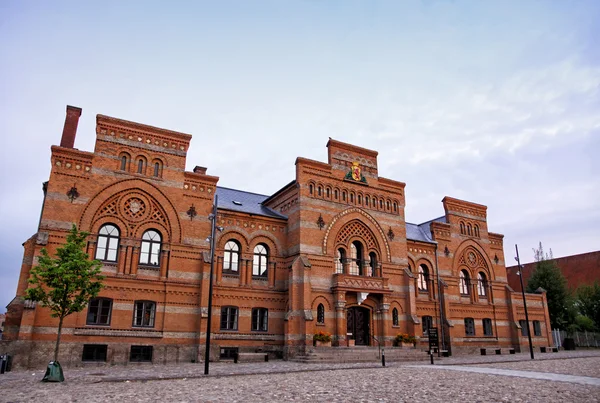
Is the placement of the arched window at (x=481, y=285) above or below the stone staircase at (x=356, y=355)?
above

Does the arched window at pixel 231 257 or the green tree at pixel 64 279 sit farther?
the arched window at pixel 231 257

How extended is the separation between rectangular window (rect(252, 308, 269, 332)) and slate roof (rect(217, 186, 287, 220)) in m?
6.94

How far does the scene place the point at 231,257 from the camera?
30.7m

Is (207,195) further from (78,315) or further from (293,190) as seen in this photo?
(78,315)

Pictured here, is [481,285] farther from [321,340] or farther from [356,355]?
[321,340]

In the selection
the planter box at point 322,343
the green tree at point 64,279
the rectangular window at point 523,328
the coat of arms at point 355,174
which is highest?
the coat of arms at point 355,174

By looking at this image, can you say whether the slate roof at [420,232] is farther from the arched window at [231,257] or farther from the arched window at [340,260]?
the arched window at [231,257]

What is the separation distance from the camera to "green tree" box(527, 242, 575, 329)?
49.3 m

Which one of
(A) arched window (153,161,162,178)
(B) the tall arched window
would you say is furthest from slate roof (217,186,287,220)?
(B) the tall arched window

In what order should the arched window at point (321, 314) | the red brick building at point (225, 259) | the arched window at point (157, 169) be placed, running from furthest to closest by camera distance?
1. the arched window at point (321, 314)
2. the arched window at point (157, 169)
3. the red brick building at point (225, 259)

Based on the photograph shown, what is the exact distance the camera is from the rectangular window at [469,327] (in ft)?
131

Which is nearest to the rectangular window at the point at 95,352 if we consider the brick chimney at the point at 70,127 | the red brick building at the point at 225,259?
the red brick building at the point at 225,259

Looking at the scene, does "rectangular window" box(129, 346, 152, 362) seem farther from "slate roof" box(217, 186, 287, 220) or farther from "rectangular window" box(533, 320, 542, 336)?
"rectangular window" box(533, 320, 542, 336)

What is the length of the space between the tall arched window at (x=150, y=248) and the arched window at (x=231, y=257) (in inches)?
183
